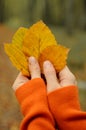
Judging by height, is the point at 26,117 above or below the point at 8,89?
above

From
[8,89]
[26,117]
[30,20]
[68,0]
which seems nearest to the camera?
[26,117]

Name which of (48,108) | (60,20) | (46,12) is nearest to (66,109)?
(48,108)

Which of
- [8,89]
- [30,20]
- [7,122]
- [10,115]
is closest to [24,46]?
[7,122]

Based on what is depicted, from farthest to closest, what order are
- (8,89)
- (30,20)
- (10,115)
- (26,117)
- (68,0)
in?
(68,0) < (30,20) < (8,89) < (10,115) < (26,117)

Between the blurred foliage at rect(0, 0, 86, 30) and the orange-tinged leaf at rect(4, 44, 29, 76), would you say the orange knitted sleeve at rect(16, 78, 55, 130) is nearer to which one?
the orange-tinged leaf at rect(4, 44, 29, 76)

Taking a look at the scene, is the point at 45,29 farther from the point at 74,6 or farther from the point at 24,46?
the point at 74,6

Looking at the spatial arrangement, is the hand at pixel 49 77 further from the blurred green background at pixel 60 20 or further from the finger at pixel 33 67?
the blurred green background at pixel 60 20

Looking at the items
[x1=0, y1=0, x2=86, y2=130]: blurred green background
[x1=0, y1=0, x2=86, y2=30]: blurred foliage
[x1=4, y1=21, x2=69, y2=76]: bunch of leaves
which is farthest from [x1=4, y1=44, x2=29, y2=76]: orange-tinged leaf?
[x1=0, y1=0, x2=86, y2=30]: blurred foliage
